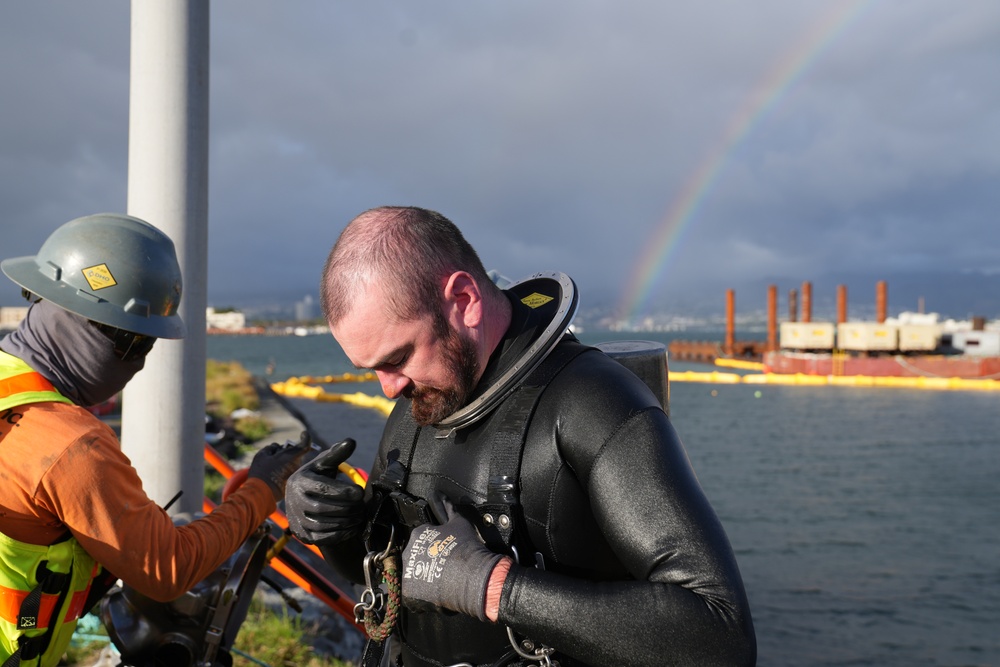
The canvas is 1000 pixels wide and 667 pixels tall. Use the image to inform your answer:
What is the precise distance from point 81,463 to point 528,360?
1325 mm

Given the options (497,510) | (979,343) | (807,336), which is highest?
(497,510)

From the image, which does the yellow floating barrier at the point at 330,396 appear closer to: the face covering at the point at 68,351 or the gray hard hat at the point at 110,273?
the gray hard hat at the point at 110,273

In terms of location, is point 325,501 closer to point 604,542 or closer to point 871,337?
point 604,542

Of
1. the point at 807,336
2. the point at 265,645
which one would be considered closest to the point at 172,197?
the point at 265,645

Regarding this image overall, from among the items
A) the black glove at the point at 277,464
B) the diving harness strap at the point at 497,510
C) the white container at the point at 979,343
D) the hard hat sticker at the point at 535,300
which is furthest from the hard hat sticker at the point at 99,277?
the white container at the point at 979,343

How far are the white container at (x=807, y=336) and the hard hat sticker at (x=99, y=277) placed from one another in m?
68.4

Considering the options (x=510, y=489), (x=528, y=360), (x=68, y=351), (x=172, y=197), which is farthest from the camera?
(x=172, y=197)

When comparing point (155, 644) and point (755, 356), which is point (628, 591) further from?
point (755, 356)

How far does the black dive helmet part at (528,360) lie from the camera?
1.95 metres

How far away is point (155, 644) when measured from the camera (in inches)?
118

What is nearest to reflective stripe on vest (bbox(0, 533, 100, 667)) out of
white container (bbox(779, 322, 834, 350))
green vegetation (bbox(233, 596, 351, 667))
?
green vegetation (bbox(233, 596, 351, 667))

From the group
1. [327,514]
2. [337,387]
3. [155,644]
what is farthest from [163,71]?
[337,387]

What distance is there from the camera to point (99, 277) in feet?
8.86

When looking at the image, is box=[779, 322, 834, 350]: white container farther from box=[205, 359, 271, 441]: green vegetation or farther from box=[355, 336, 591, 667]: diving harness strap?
box=[355, 336, 591, 667]: diving harness strap
